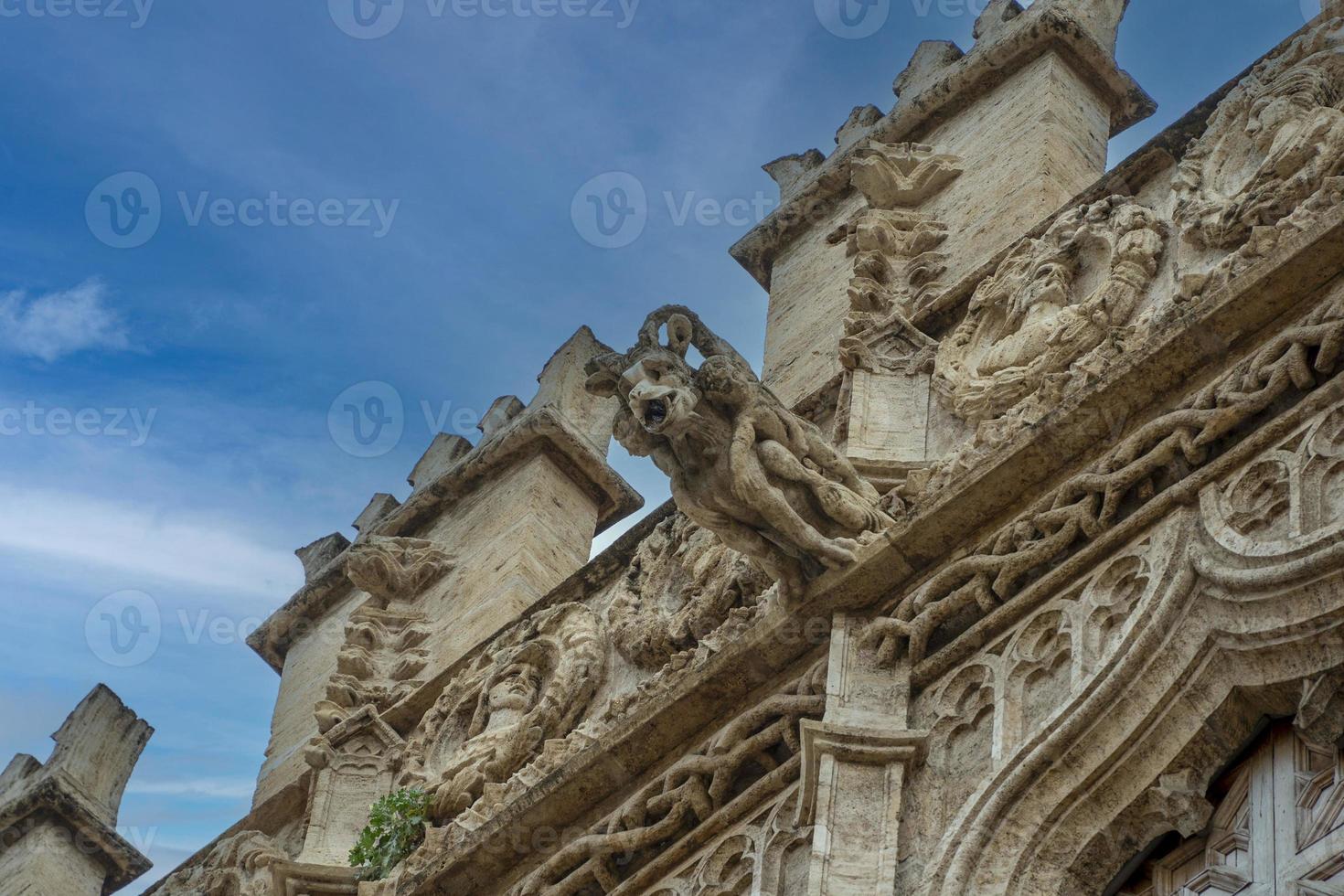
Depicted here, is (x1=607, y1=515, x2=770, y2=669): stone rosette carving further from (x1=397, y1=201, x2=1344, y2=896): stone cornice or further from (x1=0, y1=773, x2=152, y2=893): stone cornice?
(x1=0, y1=773, x2=152, y2=893): stone cornice

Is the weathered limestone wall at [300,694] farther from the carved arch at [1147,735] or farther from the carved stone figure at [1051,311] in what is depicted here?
the carved arch at [1147,735]

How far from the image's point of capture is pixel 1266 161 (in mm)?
8883

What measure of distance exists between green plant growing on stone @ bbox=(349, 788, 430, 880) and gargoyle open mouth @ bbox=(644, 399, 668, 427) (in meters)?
2.62

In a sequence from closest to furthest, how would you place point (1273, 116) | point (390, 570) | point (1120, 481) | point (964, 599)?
point (1120, 481) → point (964, 599) → point (1273, 116) → point (390, 570)

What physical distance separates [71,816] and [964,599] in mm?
7956

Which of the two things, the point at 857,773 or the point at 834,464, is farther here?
the point at 834,464

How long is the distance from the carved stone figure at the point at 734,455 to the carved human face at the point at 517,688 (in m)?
2.25

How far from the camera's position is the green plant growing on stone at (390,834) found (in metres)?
10.3

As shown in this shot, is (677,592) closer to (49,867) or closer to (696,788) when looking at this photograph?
(696,788)

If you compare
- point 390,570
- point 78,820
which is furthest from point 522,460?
point 78,820

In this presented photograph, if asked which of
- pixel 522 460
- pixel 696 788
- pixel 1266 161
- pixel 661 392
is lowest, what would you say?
pixel 696 788

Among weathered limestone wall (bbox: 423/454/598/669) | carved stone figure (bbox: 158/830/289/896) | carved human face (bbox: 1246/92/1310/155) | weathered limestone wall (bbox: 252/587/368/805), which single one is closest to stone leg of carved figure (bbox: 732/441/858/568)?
carved human face (bbox: 1246/92/1310/155)

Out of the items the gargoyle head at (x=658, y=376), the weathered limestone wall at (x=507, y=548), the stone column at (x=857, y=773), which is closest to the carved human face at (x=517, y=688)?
the weathered limestone wall at (x=507, y=548)

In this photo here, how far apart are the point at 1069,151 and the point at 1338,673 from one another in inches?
224
